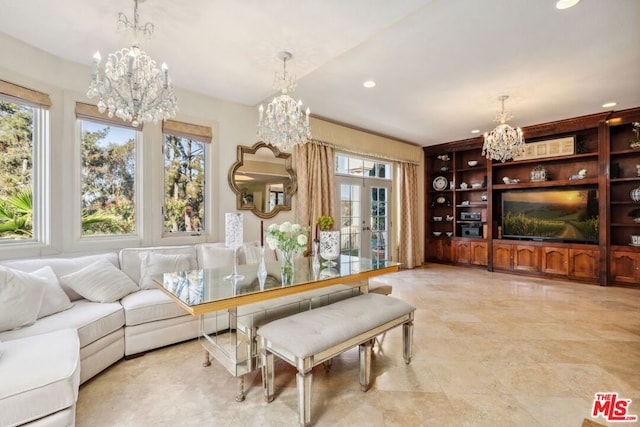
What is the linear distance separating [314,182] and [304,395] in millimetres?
3437

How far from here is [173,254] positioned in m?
3.15

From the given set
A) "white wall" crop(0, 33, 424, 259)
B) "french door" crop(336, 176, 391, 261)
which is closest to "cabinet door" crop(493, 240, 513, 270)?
"french door" crop(336, 176, 391, 261)

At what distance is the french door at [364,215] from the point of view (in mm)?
5551

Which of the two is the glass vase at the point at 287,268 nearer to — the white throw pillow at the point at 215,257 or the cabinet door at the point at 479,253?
the white throw pillow at the point at 215,257

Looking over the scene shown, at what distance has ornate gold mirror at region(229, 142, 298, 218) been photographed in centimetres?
402

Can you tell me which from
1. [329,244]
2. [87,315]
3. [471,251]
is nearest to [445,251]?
[471,251]

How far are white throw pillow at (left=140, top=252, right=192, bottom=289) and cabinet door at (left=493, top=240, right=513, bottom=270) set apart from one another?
5.68m

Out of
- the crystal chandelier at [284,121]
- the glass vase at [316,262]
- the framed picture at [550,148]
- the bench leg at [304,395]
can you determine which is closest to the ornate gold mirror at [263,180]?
the crystal chandelier at [284,121]

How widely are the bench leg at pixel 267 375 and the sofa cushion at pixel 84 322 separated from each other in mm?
1310

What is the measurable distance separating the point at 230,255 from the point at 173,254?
1.95 ft

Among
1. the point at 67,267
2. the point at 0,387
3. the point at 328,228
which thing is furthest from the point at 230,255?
the point at 0,387

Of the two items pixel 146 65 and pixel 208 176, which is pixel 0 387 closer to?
pixel 146 65

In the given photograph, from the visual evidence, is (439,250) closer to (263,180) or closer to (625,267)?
(625,267)

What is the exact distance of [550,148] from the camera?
17.3ft
